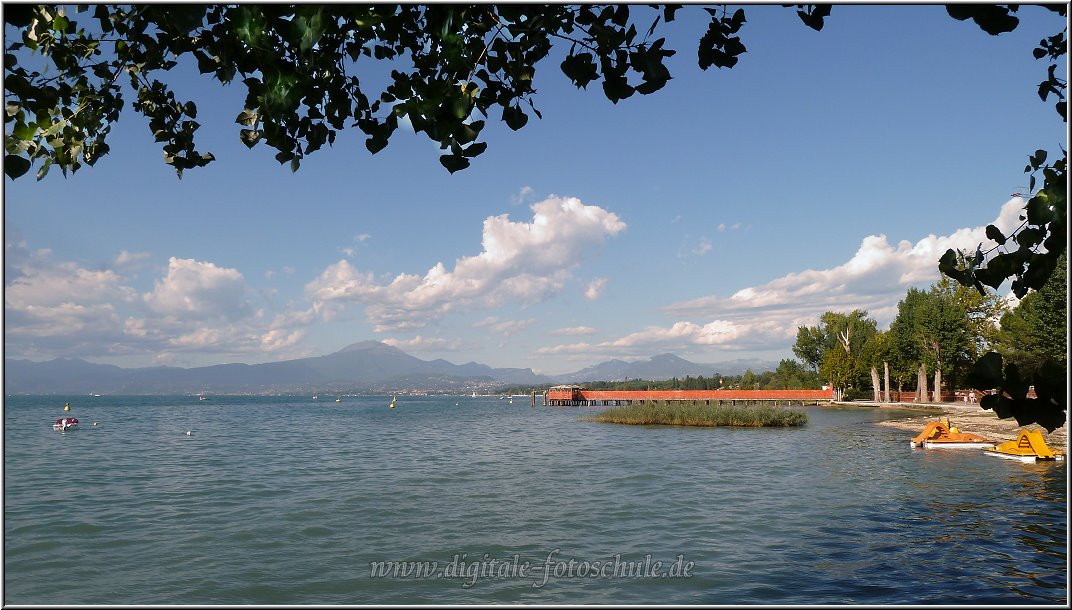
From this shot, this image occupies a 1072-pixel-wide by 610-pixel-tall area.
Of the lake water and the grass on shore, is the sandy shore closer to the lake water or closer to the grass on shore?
the lake water

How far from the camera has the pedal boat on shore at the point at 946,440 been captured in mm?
28438

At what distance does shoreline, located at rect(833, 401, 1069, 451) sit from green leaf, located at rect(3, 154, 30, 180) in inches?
790

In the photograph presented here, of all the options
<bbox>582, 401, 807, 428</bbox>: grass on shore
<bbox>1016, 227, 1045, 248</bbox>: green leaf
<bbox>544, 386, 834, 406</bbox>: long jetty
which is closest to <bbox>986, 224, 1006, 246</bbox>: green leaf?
<bbox>1016, 227, 1045, 248</bbox>: green leaf

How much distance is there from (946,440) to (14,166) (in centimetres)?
3365

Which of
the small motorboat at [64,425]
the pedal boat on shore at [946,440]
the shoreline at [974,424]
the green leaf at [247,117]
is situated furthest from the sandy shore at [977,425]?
the small motorboat at [64,425]

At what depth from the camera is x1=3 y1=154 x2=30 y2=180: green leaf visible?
3227 mm

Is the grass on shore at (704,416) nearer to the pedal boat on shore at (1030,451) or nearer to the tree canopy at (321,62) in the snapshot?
the pedal boat on shore at (1030,451)

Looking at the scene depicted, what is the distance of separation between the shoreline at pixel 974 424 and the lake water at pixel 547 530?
4.81 meters

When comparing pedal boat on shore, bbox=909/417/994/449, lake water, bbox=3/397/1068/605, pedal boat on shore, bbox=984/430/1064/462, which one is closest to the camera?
lake water, bbox=3/397/1068/605

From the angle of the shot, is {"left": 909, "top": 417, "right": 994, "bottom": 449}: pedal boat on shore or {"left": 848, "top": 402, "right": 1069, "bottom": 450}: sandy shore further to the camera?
{"left": 848, "top": 402, "right": 1069, "bottom": 450}: sandy shore

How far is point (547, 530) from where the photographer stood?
44.3ft

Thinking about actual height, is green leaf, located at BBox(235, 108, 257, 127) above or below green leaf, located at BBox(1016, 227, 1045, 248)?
above

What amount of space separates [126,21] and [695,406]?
157 ft

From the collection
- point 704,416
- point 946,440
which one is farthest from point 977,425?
point 704,416
